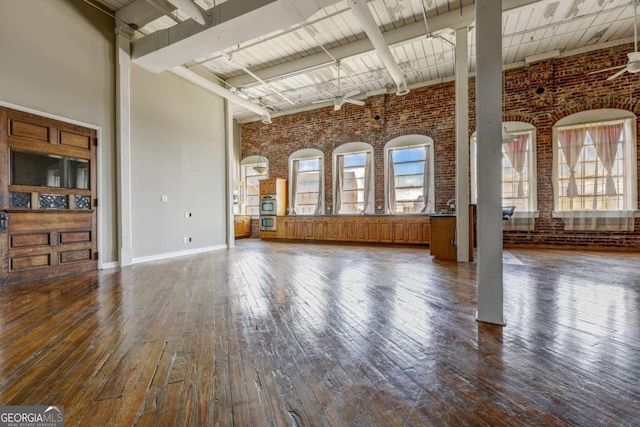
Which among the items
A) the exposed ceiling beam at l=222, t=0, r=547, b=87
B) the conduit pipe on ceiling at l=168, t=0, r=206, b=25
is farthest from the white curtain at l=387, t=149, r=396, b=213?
the conduit pipe on ceiling at l=168, t=0, r=206, b=25

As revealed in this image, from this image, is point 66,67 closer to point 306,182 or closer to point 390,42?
point 390,42

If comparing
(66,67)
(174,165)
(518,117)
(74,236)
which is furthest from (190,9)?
(518,117)

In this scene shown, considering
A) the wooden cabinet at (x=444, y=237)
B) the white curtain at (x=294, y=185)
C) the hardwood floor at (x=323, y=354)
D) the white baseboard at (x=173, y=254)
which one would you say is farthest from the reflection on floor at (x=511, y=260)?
the white curtain at (x=294, y=185)

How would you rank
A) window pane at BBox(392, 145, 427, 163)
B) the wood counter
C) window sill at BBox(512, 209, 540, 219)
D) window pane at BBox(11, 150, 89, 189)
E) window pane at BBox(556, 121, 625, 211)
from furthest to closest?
window pane at BBox(392, 145, 427, 163) → the wood counter → window sill at BBox(512, 209, 540, 219) → window pane at BBox(556, 121, 625, 211) → window pane at BBox(11, 150, 89, 189)

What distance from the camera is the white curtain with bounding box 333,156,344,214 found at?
9.90m

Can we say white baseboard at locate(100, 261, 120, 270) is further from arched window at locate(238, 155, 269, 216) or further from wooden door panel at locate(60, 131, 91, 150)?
arched window at locate(238, 155, 269, 216)

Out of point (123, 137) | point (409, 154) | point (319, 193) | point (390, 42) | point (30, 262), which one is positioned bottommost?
point (30, 262)

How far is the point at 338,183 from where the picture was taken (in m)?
9.97

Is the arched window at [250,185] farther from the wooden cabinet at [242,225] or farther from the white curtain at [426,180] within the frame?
the white curtain at [426,180]

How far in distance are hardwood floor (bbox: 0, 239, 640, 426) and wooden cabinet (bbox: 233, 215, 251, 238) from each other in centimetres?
733

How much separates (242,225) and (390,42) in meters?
8.06

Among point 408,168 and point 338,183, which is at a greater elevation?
point 408,168

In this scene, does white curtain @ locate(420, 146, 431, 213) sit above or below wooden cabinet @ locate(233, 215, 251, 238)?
above

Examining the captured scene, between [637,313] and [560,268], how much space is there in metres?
2.30
